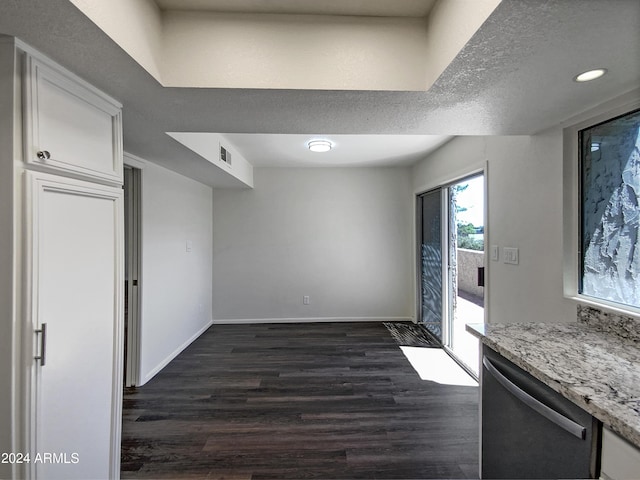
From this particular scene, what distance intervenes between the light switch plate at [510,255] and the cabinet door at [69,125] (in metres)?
2.65

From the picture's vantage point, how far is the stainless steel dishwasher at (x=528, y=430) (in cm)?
81

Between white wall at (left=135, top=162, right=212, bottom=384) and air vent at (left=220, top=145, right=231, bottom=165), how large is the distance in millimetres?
641

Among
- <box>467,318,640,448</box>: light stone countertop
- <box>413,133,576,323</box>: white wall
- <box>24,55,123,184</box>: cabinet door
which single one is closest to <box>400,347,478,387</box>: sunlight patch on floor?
<box>413,133,576,323</box>: white wall

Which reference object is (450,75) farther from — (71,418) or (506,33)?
(71,418)

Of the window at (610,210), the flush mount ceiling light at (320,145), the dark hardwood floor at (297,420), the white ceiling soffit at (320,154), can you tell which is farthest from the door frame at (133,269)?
the window at (610,210)

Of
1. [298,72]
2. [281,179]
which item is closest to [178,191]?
[281,179]

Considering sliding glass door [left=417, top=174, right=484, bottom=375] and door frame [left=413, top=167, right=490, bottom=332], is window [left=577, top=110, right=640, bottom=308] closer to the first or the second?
door frame [left=413, top=167, right=490, bottom=332]

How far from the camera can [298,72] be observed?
4.03ft

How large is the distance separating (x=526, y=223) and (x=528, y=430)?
1365mm

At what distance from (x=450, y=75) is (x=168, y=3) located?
1308 millimetres

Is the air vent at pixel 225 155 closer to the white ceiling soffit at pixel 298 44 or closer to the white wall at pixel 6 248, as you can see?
the white ceiling soffit at pixel 298 44

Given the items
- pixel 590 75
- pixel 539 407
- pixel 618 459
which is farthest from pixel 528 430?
pixel 590 75

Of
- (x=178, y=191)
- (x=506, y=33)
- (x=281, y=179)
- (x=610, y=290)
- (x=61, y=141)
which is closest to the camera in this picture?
(x=506, y=33)

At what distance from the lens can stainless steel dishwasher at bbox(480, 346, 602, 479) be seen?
0.81 meters
